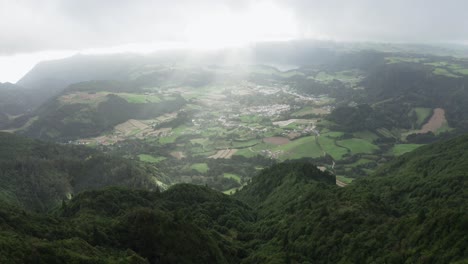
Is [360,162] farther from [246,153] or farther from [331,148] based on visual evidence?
[246,153]

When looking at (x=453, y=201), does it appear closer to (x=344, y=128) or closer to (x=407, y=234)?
(x=407, y=234)

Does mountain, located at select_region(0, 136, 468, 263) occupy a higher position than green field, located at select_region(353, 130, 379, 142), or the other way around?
mountain, located at select_region(0, 136, 468, 263)

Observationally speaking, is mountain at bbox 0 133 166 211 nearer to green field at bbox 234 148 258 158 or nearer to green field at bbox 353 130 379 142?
green field at bbox 234 148 258 158

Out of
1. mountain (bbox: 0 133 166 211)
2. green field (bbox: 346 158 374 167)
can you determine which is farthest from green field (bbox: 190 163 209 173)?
green field (bbox: 346 158 374 167)

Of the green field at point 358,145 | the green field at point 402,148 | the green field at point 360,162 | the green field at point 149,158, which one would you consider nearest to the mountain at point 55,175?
the green field at point 149,158

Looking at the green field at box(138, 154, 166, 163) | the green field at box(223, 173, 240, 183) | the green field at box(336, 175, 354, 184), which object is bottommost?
the green field at box(138, 154, 166, 163)

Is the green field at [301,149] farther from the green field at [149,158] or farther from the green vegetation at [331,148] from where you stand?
the green field at [149,158]
